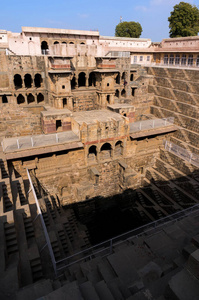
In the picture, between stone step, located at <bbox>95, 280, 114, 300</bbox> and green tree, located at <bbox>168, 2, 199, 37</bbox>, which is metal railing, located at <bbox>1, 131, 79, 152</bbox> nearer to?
stone step, located at <bbox>95, 280, 114, 300</bbox>

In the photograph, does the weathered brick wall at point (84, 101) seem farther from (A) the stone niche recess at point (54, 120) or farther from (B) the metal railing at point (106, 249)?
(B) the metal railing at point (106, 249)

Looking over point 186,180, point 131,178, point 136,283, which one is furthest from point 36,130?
point 136,283

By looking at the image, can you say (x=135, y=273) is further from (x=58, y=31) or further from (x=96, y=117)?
(x=58, y=31)

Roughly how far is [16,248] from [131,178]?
11931 mm

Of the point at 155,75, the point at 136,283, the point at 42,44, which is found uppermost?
the point at 42,44

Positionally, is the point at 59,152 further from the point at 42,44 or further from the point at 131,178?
the point at 42,44

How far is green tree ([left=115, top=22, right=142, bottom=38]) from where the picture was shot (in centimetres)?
5016

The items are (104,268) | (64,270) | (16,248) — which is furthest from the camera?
(64,270)

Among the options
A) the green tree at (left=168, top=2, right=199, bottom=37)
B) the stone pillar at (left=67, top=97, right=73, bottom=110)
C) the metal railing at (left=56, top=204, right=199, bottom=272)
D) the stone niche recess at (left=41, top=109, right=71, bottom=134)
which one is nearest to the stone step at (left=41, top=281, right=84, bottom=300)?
the metal railing at (left=56, top=204, right=199, bottom=272)

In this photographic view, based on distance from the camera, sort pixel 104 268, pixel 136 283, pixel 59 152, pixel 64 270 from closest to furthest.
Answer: pixel 136 283, pixel 104 268, pixel 64 270, pixel 59 152

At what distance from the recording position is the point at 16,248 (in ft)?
29.3

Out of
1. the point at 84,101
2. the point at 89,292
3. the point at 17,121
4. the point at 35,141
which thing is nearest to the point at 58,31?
the point at 84,101

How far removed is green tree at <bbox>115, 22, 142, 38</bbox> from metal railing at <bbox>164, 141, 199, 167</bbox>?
41111 millimetres

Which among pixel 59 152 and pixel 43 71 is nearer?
pixel 59 152
